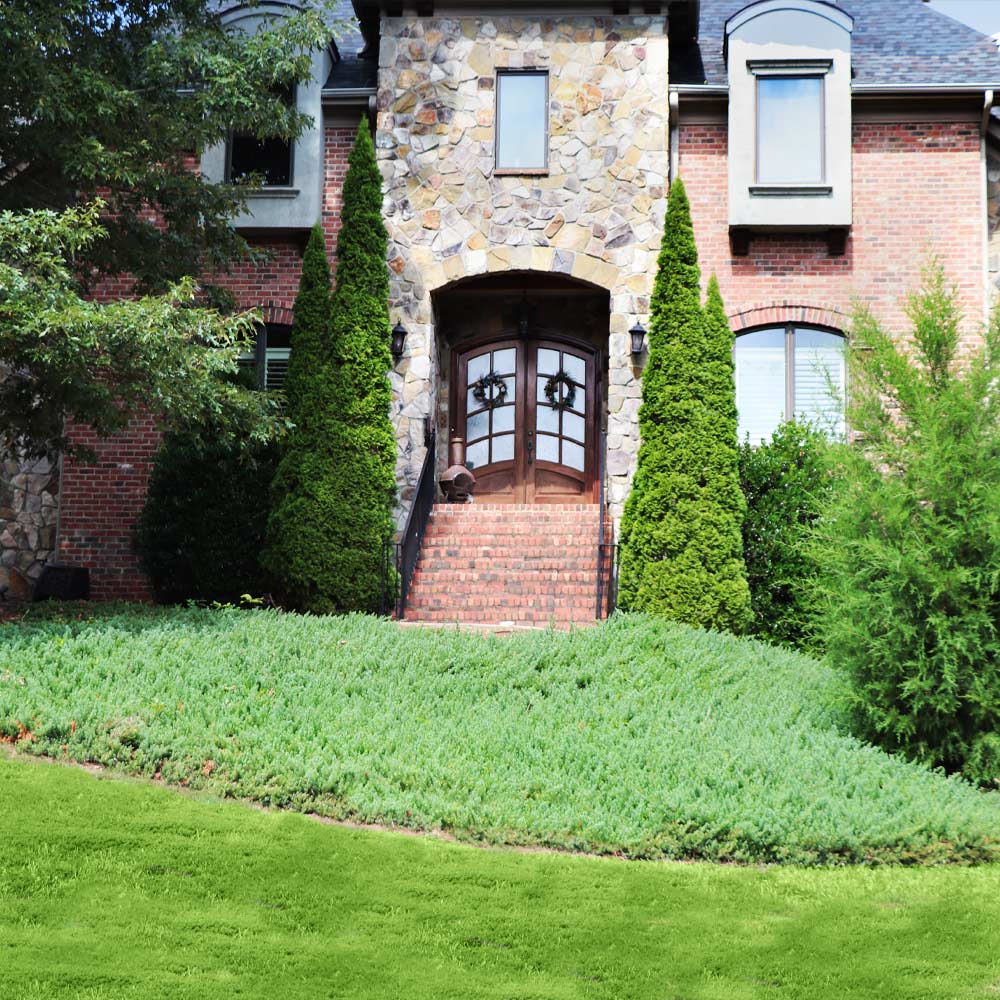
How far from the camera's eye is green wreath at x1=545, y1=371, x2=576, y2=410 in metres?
14.4

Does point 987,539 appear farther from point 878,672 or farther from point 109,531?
point 109,531

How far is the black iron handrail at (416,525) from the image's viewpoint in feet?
37.8

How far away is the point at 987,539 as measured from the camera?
7699 millimetres

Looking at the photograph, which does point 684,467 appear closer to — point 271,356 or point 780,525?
point 780,525

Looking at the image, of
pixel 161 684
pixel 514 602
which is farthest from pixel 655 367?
pixel 161 684

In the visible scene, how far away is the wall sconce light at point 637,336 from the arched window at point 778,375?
139 cm

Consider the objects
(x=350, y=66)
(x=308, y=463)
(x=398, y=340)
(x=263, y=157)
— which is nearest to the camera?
(x=308, y=463)

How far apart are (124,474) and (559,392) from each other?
5183mm

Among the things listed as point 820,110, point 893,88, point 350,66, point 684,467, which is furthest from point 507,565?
point 893,88

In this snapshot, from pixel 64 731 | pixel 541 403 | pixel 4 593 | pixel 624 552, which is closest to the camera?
pixel 64 731

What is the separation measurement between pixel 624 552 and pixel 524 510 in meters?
1.66

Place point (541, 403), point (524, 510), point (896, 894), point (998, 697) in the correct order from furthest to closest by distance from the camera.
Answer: point (541, 403), point (524, 510), point (998, 697), point (896, 894)

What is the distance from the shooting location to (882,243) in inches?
527

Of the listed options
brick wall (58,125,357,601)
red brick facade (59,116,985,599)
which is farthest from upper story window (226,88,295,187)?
red brick facade (59,116,985,599)
